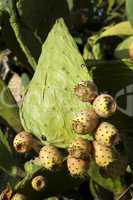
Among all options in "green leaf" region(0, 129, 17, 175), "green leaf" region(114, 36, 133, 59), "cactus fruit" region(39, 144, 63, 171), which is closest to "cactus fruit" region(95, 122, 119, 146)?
"cactus fruit" region(39, 144, 63, 171)

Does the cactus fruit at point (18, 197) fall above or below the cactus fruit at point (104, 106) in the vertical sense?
below

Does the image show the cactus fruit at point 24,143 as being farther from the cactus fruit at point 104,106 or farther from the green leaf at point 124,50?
the green leaf at point 124,50

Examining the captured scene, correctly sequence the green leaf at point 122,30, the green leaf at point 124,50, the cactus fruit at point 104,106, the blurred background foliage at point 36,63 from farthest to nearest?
the green leaf at point 122,30, the green leaf at point 124,50, the blurred background foliage at point 36,63, the cactus fruit at point 104,106

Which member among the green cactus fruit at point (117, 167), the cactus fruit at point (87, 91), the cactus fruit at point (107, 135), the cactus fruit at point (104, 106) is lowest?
the green cactus fruit at point (117, 167)

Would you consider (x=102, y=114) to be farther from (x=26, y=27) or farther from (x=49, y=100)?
(x=26, y=27)

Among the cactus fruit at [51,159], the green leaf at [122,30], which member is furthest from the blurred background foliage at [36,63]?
the cactus fruit at [51,159]

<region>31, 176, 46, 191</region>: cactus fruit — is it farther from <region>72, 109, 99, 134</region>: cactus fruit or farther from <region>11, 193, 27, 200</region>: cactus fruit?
<region>72, 109, 99, 134</region>: cactus fruit

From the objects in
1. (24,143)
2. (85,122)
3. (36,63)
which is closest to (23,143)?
(24,143)
